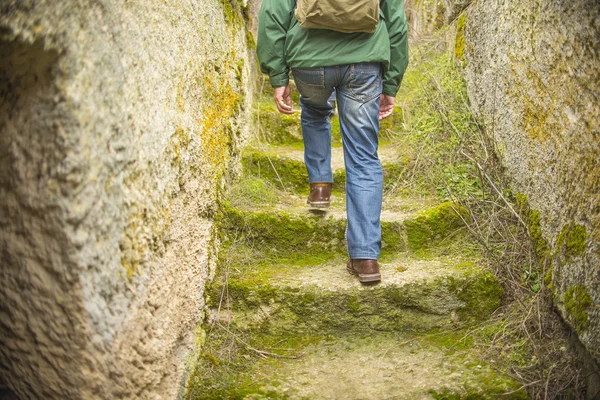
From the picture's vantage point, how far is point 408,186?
3.40 m

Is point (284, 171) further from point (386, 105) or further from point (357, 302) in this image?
point (357, 302)

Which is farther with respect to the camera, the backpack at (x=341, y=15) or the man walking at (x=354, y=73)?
the man walking at (x=354, y=73)

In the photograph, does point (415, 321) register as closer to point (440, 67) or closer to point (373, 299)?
point (373, 299)

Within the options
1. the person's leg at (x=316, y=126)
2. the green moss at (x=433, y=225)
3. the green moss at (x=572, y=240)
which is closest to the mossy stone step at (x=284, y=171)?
the person's leg at (x=316, y=126)

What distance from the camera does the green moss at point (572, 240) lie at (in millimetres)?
2104

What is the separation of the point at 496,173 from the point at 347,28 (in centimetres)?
126

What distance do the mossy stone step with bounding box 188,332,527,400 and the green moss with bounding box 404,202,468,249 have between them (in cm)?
56

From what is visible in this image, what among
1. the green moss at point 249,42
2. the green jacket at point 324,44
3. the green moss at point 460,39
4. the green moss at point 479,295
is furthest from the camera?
the green moss at point 249,42

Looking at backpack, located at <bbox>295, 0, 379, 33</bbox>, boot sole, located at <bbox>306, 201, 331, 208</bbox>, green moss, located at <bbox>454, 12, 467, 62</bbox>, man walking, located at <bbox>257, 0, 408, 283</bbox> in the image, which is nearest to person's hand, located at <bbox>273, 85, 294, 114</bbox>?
man walking, located at <bbox>257, 0, 408, 283</bbox>

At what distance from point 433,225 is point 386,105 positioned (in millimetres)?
706

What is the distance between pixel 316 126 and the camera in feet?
9.46

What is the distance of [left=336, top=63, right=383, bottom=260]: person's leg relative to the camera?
249 centimetres

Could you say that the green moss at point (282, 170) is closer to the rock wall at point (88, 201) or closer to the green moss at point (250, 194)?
the green moss at point (250, 194)

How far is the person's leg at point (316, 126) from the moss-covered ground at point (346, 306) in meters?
0.23
